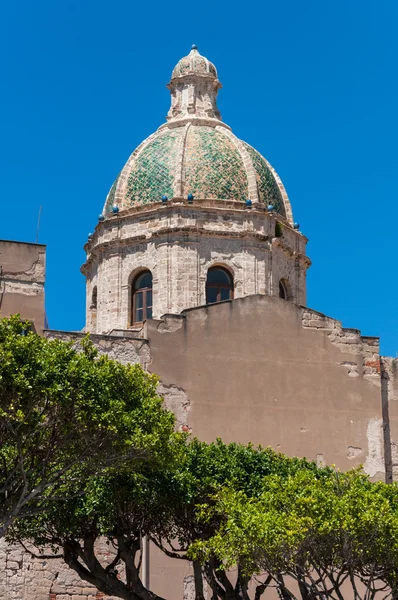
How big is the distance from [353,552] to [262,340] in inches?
366

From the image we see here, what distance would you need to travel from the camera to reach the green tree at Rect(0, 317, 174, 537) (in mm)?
18781

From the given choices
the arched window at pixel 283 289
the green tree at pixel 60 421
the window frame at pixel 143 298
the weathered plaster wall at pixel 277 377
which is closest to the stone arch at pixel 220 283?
the window frame at pixel 143 298

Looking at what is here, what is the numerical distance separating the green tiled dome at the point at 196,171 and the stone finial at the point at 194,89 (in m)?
1.00

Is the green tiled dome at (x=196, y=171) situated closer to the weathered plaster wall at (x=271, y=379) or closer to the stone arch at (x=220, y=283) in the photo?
the stone arch at (x=220, y=283)

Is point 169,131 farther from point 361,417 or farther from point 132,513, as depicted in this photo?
point 132,513

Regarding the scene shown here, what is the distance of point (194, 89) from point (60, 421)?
20464mm

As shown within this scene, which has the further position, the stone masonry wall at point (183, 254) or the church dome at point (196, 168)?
the church dome at point (196, 168)

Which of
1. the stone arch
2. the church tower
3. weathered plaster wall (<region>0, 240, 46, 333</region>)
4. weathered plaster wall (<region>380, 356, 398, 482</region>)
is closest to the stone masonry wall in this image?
the church tower

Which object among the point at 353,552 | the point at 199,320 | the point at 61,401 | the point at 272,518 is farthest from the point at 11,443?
the point at 199,320

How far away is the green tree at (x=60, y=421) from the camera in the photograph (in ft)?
61.6

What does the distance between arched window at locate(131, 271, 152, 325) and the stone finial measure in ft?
19.5

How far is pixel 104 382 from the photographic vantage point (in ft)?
63.8

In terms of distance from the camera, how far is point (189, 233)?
33.7m

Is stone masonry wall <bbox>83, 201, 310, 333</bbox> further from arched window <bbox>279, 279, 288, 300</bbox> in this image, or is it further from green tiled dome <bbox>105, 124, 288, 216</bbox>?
green tiled dome <bbox>105, 124, 288, 216</bbox>
